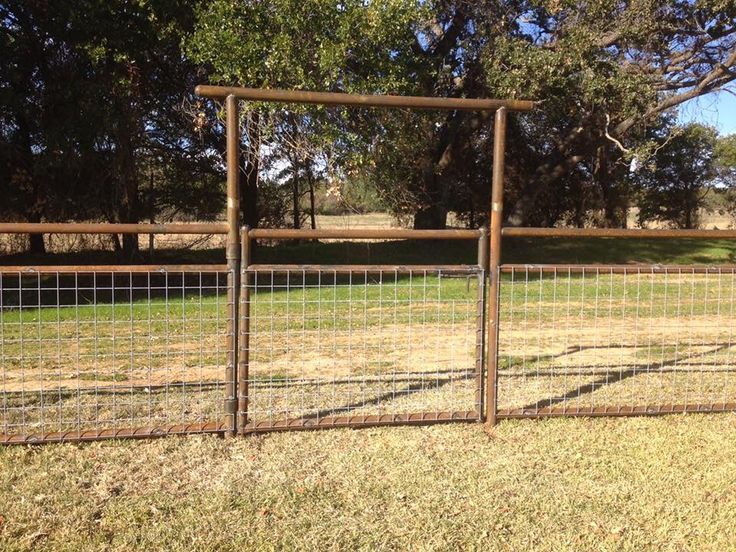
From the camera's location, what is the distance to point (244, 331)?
14.8 ft

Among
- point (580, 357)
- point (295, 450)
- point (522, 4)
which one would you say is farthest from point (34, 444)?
point (522, 4)

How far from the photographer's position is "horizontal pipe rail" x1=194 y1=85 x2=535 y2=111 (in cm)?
437

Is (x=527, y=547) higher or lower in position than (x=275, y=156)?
lower

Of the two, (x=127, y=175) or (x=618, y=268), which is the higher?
(x=127, y=175)

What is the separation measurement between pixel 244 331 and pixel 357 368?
2.29m

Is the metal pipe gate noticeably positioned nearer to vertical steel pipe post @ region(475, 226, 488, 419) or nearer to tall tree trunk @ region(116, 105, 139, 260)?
vertical steel pipe post @ region(475, 226, 488, 419)

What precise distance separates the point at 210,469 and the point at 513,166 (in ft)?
74.5

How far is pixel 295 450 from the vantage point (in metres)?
4.39

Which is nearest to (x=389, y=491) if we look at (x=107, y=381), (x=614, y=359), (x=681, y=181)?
(x=107, y=381)

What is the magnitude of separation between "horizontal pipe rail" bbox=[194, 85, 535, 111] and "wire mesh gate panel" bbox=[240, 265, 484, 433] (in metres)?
1.15

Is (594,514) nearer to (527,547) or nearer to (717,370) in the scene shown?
(527,547)

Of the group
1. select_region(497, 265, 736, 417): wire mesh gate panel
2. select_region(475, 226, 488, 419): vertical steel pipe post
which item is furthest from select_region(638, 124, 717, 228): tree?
select_region(475, 226, 488, 419): vertical steel pipe post

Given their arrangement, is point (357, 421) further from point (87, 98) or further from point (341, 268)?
point (87, 98)

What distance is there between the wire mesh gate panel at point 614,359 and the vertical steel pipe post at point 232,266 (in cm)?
192
